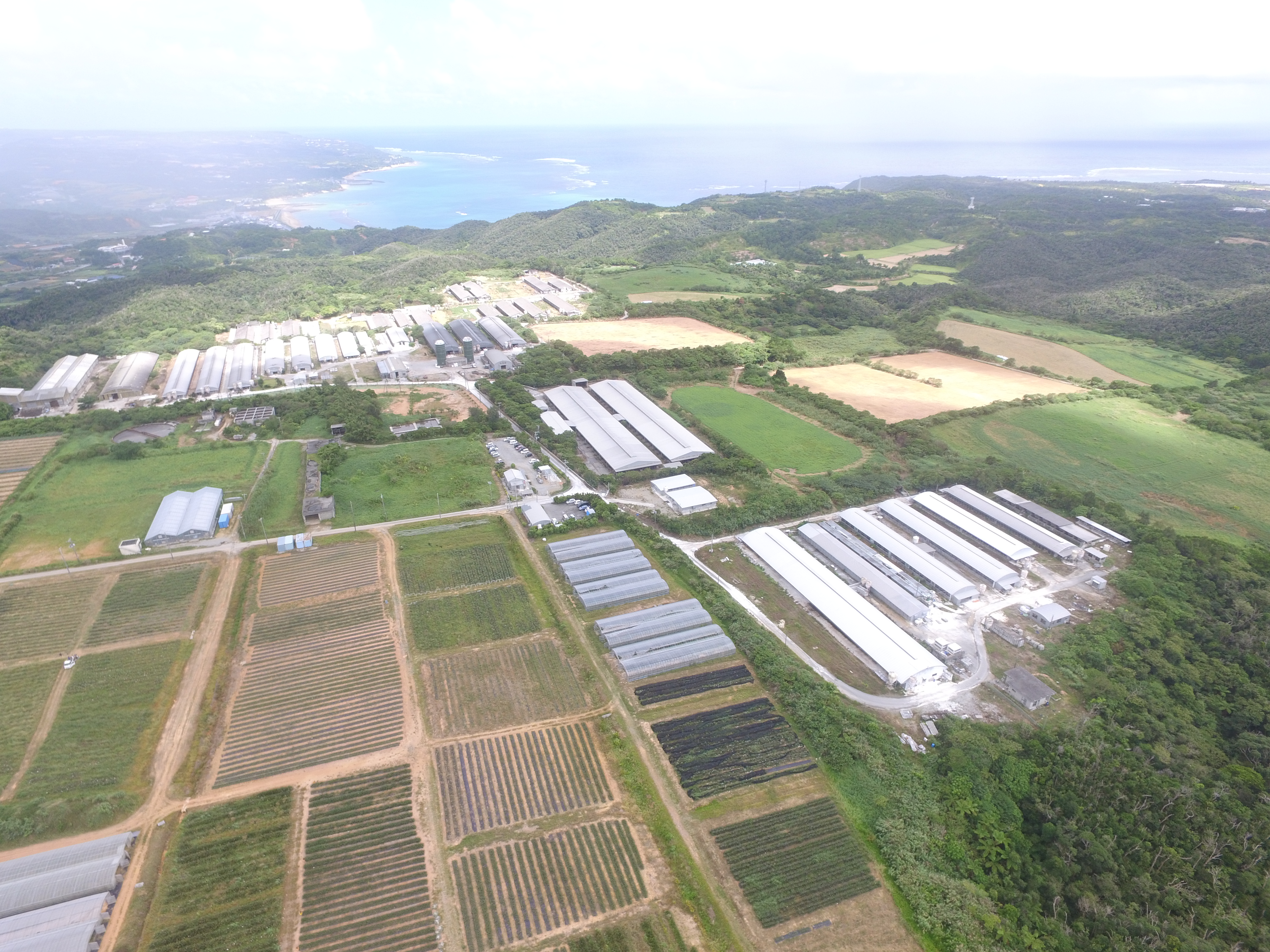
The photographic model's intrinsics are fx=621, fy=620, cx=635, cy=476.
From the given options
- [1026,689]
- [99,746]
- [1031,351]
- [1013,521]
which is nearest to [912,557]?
[1013,521]

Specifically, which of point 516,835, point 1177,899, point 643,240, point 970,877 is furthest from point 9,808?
point 643,240

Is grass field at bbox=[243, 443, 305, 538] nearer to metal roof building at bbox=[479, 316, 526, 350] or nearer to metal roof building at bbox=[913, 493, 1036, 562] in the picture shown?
metal roof building at bbox=[479, 316, 526, 350]

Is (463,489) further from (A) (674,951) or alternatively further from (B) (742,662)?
(A) (674,951)

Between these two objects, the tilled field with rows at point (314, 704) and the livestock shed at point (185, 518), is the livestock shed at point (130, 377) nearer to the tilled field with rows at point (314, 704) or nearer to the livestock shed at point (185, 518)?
the livestock shed at point (185, 518)

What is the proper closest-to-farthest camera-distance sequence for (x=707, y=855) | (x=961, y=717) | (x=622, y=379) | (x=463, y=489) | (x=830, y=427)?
(x=707, y=855), (x=961, y=717), (x=463, y=489), (x=830, y=427), (x=622, y=379)

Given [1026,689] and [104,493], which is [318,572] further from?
[1026,689]

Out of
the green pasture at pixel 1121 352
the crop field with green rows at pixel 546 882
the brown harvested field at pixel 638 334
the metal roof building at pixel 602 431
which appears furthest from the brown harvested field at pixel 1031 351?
the crop field with green rows at pixel 546 882
